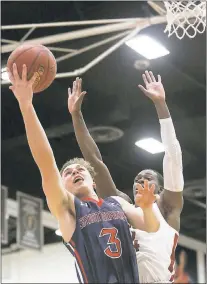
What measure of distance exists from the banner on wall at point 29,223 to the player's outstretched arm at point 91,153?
6.18 m

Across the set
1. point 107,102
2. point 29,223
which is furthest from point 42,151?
point 29,223

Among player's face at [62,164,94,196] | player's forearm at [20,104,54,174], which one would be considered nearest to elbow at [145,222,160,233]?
player's face at [62,164,94,196]

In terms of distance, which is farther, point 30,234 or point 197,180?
point 197,180

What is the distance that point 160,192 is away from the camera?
399 centimetres

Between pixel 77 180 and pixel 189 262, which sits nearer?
pixel 77 180

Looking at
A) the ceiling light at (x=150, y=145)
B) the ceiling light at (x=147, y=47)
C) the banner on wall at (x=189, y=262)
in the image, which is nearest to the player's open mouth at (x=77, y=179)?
the ceiling light at (x=147, y=47)

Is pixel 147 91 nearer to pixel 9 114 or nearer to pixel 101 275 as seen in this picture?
pixel 101 275

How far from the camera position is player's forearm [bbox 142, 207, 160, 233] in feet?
10.4

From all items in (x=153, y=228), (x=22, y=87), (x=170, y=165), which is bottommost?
(x=153, y=228)

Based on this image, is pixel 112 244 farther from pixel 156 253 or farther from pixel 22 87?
pixel 22 87

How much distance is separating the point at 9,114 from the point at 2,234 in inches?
70.1

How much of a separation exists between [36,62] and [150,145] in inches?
256

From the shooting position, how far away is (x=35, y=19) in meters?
7.29

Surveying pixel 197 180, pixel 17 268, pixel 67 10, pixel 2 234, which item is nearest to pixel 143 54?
pixel 67 10
